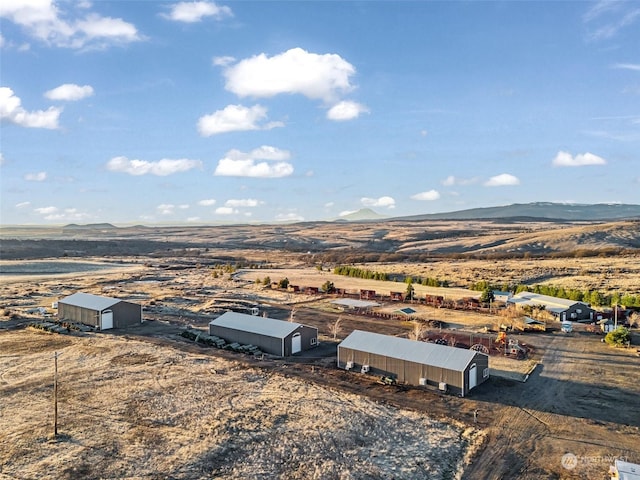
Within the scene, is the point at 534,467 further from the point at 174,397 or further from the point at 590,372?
the point at 174,397

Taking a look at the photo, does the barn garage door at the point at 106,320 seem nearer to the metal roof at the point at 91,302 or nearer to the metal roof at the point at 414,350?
the metal roof at the point at 91,302

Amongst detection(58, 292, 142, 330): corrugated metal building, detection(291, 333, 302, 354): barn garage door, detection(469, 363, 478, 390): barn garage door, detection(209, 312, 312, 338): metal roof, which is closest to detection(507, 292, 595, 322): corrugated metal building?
detection(469, 363, 478, 390): barn garage door

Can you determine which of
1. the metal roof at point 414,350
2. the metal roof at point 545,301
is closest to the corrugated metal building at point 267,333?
the metal roof at point 414,350

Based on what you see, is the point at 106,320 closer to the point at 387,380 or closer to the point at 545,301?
the point at 387,380

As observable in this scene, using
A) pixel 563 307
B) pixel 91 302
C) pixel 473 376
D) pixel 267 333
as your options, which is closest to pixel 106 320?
pixel 91 302

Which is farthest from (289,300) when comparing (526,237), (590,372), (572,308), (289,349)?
(526,237)

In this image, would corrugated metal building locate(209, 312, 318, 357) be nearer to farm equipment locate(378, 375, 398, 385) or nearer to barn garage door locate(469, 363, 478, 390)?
farm equipment locate(378, 375, 398, 385)
